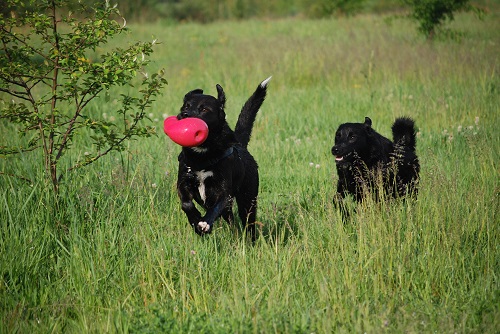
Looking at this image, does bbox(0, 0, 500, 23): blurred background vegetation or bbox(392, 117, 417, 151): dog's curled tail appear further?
bbox(0, 0, 500, 23): blurred background vegetation

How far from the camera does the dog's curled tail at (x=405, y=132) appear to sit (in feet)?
22.3

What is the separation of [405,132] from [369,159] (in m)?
0.66

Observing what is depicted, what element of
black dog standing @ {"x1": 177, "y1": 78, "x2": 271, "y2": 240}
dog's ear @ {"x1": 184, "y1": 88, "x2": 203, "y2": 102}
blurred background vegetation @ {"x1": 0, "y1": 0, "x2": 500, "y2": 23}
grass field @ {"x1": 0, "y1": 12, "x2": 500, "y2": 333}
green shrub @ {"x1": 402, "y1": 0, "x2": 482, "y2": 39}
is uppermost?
blurred background vegetation @ {"x1": 0, "y1": 0, "x2": 500, "y2": 23}

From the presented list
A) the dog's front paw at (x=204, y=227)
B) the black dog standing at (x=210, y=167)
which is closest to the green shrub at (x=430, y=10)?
the black dog standing at (x=210, y=167)

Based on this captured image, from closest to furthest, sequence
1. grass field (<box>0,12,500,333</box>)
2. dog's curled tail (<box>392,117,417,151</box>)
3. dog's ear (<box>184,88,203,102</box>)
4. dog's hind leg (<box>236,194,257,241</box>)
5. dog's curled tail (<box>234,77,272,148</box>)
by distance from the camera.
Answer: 1. grass field (<box>0,12,500,333</box>)
2. dog's ear (<box>184,88,203,102</box>)
3. dog's hind leg (<box>236,194,257,241</box>)
4. dog's curled tail (<box>234,77,272,148</box>)
5. dog's curled tail (<box>392,117,417,151</box>)

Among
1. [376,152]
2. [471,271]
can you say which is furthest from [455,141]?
[471,271]

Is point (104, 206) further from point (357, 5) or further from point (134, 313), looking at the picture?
point (357, 5)

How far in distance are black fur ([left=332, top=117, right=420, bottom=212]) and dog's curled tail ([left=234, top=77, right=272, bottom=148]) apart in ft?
2.93

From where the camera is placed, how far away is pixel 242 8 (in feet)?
133

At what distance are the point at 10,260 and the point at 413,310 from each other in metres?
2.71

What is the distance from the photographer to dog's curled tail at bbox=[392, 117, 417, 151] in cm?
680

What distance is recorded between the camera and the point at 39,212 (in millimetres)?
4723

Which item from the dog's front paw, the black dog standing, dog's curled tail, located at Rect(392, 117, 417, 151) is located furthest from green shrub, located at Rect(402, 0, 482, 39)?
the dog's front paw

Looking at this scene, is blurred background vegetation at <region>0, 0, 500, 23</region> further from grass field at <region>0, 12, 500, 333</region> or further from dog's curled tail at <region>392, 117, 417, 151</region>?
grass field at <region>0, 12, 500, 333</region>
